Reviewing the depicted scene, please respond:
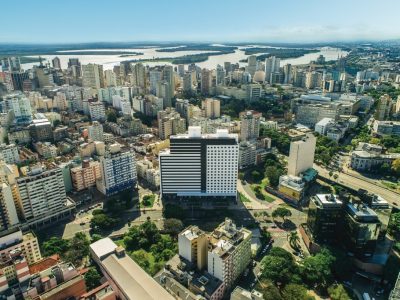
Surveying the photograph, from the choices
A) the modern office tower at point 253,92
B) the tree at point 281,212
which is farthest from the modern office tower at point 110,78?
the tree at point 281,212

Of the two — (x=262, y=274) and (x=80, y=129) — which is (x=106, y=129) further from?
(x=262, y=274)

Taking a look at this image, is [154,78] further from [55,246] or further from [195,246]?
[195,246]

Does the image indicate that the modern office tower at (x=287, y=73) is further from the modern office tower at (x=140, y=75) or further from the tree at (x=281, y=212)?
the tree at (x=281, y=212)

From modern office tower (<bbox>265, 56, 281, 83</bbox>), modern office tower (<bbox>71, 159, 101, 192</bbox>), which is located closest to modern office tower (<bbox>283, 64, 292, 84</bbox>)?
modern office tower (<bbox>265, 56, 281, 83</bbox>)

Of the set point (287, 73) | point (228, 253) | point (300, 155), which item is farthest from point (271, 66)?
point (228, 253)

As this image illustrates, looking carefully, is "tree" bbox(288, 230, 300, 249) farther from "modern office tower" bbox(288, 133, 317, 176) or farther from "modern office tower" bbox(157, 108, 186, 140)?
"modern office tower" bbox(157, 108, 186, 140)

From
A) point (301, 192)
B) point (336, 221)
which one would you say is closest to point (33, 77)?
point (301, 192)
